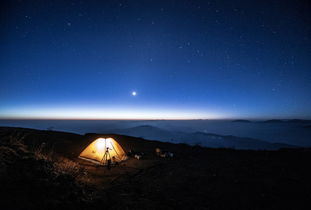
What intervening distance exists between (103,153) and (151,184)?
14.9 ft

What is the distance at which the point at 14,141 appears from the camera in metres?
7.74

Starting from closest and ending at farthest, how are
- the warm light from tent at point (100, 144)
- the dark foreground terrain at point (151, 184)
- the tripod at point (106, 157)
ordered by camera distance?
the dark foreground terrain at point (151, 184) < the tripod at point (106, 157) < the warm light from tent at point (100, 144)

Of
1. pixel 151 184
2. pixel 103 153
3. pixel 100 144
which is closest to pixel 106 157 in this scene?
pixel 103 153

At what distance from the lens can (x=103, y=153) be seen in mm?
10281

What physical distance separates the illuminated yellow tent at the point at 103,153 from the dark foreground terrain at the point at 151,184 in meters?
0.58

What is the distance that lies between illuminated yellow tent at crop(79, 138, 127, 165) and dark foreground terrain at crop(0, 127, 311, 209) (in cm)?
58

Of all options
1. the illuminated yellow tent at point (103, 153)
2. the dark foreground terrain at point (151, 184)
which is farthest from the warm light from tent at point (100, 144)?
the dark foreground terrain at point (151, 184)

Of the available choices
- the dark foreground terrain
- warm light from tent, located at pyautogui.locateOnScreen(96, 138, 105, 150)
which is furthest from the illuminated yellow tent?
the dark foreground terrain

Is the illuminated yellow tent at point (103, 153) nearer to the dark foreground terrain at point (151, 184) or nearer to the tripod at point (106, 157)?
the tripod at point (106, 157)

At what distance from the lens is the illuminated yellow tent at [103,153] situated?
10062 millimetres

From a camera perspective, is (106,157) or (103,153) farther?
(103,153)

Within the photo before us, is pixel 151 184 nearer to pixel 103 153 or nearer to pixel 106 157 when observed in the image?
pixel 106 157

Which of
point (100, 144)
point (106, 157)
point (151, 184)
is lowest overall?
point (151, 184)

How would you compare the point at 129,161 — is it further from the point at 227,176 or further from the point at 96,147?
the point at 227,176
